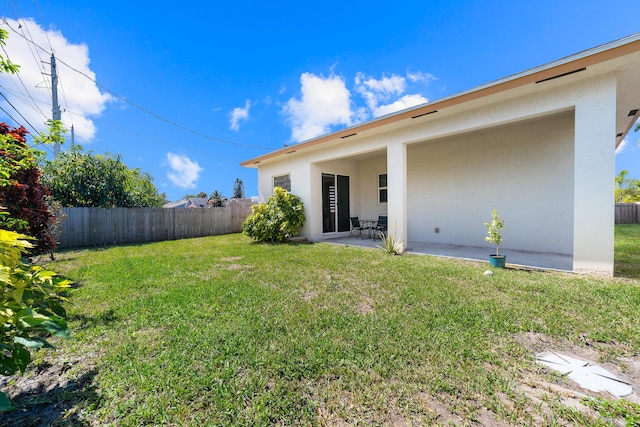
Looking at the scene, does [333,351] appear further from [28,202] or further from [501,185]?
[501,185]

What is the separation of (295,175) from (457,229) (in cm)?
595

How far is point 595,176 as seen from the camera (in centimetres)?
425

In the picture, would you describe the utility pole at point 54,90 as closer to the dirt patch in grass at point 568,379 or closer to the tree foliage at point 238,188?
the dirt patch in grass at point 568,379

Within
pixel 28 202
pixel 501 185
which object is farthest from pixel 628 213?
pixel 28 202

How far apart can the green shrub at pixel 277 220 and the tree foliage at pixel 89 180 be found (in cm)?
612

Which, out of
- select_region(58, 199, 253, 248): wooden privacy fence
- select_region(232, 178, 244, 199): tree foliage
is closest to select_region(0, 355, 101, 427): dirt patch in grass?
select_region(58, 199, 253, 248): wooden privacy fence

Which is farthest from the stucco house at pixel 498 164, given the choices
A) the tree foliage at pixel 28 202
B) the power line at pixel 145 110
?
the tree foliage at pixel 28 202

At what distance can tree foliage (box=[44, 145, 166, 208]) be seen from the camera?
31.0 ft

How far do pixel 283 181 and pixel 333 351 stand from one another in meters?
8.90

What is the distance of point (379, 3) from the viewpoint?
816 centimetres

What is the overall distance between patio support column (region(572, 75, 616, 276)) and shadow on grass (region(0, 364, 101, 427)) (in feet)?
22.4

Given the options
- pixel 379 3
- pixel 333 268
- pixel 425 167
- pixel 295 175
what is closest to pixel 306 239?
pixel 295 175

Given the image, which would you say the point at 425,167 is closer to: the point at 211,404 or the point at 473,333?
the point at 473,333

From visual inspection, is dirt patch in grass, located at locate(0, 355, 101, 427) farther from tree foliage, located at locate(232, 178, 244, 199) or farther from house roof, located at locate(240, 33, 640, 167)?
tree foliage, located at locate(232, 178, 244, 199)
